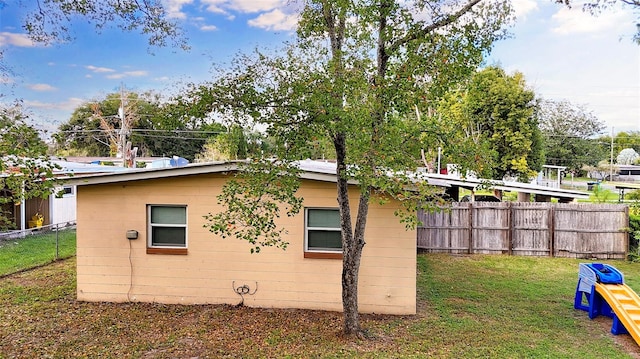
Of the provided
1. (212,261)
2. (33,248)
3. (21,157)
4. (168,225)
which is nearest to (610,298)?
(212,261)

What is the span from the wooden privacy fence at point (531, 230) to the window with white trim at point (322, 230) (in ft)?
17.5

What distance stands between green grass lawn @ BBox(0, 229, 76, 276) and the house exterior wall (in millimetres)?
4067

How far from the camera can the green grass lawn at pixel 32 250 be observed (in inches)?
426

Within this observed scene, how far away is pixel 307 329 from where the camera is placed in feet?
21.6

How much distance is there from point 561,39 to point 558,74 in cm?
1188

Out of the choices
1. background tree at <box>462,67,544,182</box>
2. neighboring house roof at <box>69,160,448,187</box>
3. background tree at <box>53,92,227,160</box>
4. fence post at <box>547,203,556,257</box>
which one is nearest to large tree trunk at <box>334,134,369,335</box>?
neighboring house roof at <box>69,160,448,187</box>

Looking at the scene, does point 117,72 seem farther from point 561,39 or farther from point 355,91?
point 561,39

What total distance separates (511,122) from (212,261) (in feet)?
66.3

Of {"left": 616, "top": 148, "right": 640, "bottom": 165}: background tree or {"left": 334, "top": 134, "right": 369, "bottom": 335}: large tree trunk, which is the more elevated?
{"left": 616, "top": 148, "right": 640, "bottom": 165}: background tree

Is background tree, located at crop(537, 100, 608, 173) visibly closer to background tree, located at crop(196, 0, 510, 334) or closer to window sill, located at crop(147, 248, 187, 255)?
background tree, located at crop(196, 0, 510, 334)

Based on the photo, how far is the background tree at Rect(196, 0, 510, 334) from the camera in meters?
5.01

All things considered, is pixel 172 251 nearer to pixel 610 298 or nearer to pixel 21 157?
pixel 21 157

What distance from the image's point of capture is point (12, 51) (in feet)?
17.5

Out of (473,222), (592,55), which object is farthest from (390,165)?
(592,55)
